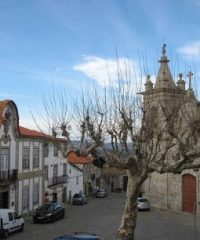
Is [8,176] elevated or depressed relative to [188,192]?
elevated

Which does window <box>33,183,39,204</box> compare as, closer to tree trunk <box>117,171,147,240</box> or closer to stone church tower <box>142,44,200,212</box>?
stone church tower <box>142,44,200,212</box>

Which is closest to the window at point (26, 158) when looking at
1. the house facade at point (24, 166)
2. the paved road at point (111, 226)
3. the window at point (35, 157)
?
the house facade at point (24, 166)

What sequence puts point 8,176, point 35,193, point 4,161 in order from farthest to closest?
1. point 35,193
2. point 8,176
3. point 4,161

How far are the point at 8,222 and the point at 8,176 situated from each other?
8040mm

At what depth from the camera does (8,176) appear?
116 feet

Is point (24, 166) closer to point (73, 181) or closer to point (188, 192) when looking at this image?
point (188, 192)

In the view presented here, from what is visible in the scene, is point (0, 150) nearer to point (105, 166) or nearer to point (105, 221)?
point (105, 221)

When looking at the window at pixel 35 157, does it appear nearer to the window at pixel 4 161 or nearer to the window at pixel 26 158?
the window at pixel 26 158

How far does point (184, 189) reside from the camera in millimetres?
41719

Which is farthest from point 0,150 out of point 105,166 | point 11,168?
point 105,166

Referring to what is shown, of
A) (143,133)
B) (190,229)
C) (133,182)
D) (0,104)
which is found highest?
(0,104)

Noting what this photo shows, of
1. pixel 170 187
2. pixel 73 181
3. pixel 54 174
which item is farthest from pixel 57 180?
pixel 170 187

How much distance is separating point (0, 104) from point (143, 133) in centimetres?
1854

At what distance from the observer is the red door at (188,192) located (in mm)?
40906
